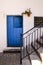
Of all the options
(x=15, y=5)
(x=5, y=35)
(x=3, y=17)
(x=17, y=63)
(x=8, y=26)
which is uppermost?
(x=15, y=5)

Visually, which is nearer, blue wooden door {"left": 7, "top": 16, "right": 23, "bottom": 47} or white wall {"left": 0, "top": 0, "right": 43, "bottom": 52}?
white wall {"left": 0, "top": 0, "right": 43, "bottom": 52}

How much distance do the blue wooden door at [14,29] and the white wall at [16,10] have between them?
0.73 feet

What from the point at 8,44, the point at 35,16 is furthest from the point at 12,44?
the point at 35,16

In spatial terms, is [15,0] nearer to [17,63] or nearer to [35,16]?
[35,16]

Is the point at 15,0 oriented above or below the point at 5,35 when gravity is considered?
above

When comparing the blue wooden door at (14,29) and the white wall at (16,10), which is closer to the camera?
the white wall at (16,10)

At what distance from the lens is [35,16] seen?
782 centimetres

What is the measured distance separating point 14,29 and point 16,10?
1034mm

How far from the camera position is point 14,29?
7.82m

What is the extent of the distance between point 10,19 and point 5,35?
909 mm

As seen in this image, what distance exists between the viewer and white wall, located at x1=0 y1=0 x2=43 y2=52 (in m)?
7.64

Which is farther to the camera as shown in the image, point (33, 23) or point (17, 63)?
point (33, 23)

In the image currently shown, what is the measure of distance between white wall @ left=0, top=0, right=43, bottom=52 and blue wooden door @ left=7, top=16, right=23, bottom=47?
0.22m

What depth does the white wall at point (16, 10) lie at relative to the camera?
7.64m
